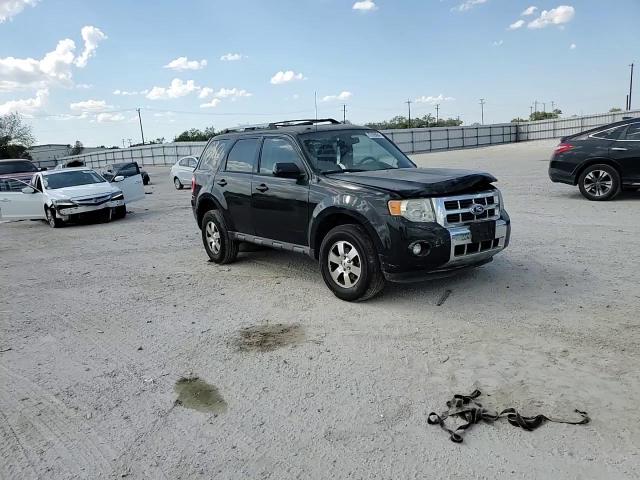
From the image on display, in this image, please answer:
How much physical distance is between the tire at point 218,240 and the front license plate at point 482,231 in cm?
349

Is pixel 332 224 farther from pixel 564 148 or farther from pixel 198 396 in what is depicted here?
pixel 564 148

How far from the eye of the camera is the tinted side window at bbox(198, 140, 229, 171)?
7.71 m

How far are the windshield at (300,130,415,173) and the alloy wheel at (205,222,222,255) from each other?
7.12 feet

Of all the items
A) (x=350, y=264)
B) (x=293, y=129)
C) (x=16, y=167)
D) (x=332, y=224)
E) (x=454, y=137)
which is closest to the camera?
(x=350, y=264)

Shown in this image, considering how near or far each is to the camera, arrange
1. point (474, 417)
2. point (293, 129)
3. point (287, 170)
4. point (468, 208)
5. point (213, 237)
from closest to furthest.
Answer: point (474, 417), point (468, 208), point (287, 170), point (293, 129), point (213, 237)

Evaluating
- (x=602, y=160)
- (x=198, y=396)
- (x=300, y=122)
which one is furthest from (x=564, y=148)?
(x=198, y=396)

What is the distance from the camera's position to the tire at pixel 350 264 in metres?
5.30

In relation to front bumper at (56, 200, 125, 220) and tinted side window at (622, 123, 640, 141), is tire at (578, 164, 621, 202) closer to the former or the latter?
tinted side window at (622, 123, 640, 141)

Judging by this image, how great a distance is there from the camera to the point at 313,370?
410 cm

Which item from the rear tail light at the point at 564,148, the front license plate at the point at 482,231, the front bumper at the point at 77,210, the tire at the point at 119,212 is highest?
the rear tail light at the point at 564,148

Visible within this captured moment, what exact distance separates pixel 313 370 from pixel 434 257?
5.68 feet

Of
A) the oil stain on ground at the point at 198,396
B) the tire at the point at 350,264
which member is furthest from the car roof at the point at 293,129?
the oil stain on ground at the point at 198,396

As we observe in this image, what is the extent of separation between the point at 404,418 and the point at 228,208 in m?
4.69

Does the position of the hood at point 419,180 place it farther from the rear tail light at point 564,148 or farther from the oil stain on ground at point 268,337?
the rear tail light at point 564,148
